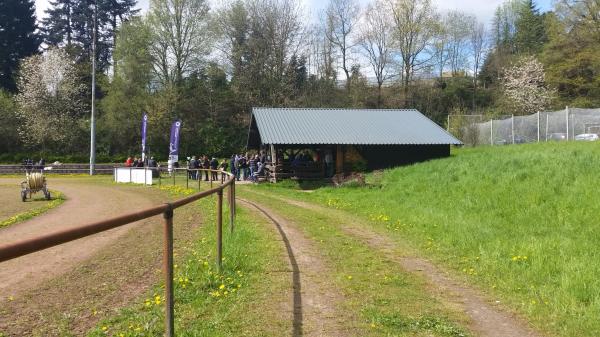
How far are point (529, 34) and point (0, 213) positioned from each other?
2425 inches

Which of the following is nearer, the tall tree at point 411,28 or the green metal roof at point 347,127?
the green metal roof at point 347,127

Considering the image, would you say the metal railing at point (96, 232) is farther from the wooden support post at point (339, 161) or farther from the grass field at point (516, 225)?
the wooden support post at point (339, 161)

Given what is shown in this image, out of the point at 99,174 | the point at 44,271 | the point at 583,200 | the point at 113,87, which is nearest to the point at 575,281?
the point at 583,200

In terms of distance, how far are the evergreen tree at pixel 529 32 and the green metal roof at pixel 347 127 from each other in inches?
1347

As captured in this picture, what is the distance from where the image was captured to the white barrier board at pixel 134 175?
2755cm

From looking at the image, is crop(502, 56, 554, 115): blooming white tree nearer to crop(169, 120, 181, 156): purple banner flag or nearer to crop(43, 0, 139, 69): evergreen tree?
crop(169, 120, 181, 156): purple banner flag

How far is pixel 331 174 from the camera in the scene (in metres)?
28.3

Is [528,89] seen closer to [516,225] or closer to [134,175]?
[134,175]

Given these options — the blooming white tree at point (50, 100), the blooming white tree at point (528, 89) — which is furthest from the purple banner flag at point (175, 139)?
the blooming white tree at point (528, 89)

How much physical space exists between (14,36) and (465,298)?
64.9m

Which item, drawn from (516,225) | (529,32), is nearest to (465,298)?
(516,225)

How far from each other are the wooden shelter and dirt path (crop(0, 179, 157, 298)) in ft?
33.9

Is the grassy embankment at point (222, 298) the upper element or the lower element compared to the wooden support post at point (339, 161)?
lower

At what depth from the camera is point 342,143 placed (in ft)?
90.8
